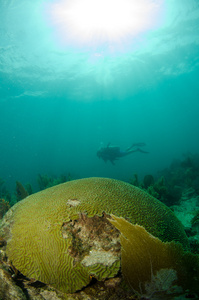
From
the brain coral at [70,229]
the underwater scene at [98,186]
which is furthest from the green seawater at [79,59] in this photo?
the brain coral at [70,229]

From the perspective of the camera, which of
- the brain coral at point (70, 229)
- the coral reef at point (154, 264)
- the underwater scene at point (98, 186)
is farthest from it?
the brain coral at point (70, 229)

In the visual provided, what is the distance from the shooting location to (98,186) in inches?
110

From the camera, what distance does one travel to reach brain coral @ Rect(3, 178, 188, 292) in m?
1.71

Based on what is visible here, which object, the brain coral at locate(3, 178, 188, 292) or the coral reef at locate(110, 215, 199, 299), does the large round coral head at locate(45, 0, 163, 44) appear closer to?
the brain coral at locate(3, 178, 188, 292)

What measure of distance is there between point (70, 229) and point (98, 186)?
3.15 feet

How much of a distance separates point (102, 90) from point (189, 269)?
42.6m

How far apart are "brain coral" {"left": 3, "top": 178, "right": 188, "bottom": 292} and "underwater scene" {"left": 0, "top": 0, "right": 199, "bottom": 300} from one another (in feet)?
0.04

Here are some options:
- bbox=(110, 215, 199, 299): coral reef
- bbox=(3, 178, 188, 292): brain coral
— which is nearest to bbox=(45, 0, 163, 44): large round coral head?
bbox=(3, 178, 188, 292): brain coral

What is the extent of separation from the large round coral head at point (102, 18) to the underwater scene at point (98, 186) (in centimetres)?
12

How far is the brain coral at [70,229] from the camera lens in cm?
171

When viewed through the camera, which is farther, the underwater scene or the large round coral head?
the large round coral head

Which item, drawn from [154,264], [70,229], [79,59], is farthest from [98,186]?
[79,59]

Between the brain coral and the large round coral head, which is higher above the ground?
the large round coral head

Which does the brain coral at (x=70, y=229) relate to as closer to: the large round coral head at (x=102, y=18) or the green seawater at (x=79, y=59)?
the green seawater at (x=79, y=59)
